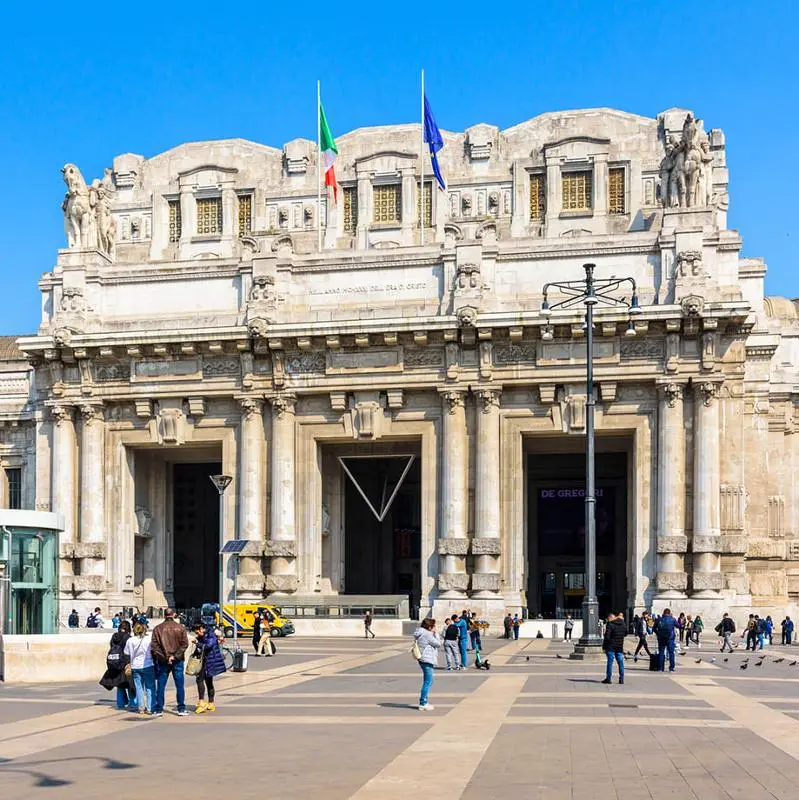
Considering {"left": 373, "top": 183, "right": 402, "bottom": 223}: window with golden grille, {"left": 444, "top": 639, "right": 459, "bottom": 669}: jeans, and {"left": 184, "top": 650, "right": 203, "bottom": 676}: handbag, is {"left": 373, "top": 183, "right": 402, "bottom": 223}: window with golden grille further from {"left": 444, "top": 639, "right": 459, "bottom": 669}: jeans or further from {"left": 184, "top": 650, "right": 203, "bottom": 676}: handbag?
{"left": 184, "top": 650, "right": 203, "bottom": 676}: handbag

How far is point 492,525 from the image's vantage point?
189 feet

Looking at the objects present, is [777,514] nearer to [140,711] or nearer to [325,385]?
[325,385]

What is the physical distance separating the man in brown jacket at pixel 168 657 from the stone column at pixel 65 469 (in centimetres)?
4080

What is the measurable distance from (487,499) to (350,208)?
66.0 ft

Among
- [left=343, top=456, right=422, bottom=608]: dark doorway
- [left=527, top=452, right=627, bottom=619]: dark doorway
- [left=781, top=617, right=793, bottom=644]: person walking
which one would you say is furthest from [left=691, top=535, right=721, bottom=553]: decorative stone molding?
[left=343, top=456, right=422, bottom=608]: dark doorway

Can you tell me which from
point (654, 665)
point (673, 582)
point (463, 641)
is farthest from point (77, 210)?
point (654, 665)

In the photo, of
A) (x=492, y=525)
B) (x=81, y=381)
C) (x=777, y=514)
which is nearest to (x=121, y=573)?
(x=81, y=381)

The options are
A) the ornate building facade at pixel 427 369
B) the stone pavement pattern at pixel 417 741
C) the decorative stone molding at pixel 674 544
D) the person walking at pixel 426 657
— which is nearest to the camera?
the stone pavement pattern at pixel 417 741

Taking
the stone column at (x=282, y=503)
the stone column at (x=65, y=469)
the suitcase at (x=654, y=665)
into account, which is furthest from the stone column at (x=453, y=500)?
the suitcase at (x=654, y=665)

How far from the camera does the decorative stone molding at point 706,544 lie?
5534 centimetres

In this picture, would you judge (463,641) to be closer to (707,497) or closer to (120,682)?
(120,682)

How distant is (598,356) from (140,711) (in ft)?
124

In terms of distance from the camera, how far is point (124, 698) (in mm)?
23766

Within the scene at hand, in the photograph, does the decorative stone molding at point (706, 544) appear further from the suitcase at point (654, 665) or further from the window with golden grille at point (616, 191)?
the suitcase at point (654, 665)
